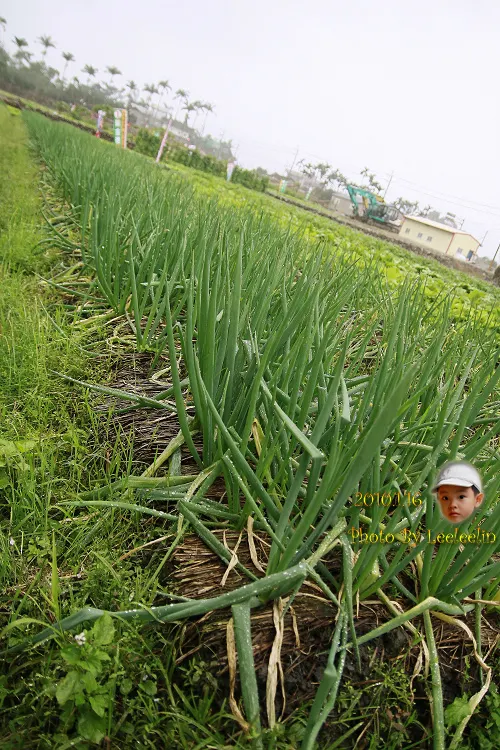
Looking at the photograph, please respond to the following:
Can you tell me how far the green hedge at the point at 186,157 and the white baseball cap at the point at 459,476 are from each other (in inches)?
723

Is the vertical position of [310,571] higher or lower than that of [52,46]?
lower

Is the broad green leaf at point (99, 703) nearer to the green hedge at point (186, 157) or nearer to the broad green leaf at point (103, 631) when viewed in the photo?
the broad green leaf at point (103, 631)

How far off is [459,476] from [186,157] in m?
21.0

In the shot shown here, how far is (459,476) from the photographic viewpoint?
714mm

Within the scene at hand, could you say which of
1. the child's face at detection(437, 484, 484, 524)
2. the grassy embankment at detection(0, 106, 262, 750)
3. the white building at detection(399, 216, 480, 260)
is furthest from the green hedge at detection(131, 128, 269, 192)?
the child's face at detection(437, 484, 484, 524)

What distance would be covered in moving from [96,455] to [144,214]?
1.56 meters

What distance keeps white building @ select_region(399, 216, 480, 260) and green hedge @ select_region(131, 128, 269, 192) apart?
18.3 metres

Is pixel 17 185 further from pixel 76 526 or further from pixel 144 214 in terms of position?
pixel 76 526

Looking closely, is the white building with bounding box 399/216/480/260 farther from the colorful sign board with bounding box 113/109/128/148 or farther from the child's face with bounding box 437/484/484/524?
the child's face with bounding box 437/484/484/524

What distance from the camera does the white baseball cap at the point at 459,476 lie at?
2.33 feet

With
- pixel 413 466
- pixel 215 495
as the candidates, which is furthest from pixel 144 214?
pixel 413 466

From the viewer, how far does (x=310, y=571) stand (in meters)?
0.70

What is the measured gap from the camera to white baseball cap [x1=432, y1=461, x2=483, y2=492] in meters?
0.71

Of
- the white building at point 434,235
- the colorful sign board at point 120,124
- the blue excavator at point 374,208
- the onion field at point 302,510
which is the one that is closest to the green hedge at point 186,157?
the colorful sign board at point 120,124
